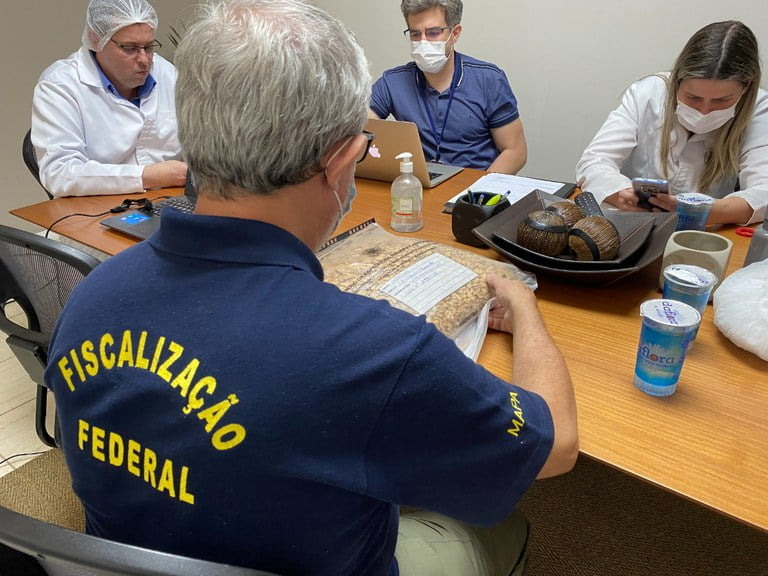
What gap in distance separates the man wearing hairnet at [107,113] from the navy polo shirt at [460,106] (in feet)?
3.00

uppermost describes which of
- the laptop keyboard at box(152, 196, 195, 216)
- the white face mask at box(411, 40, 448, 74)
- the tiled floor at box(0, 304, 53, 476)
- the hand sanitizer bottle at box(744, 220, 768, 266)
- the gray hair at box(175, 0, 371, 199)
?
the gray hair at box(175, 0, 371, 199)

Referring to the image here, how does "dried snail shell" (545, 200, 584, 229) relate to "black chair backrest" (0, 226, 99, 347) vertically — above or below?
above

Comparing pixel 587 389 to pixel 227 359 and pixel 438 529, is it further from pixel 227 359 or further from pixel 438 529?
pixel 227 359

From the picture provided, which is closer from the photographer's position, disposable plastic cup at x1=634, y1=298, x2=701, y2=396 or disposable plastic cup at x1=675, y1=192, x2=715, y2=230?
disposable plastic cup at x1=634, y1=298, x2=701, y2=396

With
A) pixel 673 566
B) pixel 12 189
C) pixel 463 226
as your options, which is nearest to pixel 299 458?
pixel 463 226

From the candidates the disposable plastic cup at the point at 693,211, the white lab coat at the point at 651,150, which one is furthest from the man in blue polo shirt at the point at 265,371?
the white lab coat at the point at 651,150

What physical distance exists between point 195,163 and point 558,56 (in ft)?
8.42

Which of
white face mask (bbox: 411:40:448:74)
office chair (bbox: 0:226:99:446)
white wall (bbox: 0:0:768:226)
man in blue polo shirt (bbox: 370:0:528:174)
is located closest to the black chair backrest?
office chair (bbox: 0:226:99:446)

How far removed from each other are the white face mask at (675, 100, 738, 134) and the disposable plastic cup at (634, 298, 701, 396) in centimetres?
112

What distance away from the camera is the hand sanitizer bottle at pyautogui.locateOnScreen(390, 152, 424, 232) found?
145cm

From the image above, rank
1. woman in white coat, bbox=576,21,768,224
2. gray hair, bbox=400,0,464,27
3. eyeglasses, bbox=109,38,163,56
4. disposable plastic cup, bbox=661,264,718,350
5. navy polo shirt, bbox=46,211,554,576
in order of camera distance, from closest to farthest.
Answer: navy polo shirt, bbox=46,211,554,576
disposable plastic cup, bbox=661,264,718,350
woman in white coat, bbox=576,21,768,224
eyeglasses, bbox=109,38,163,56
gray hair, bbox=400,0,464,27

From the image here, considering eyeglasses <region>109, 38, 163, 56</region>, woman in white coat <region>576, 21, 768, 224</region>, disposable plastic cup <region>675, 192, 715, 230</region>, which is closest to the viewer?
disposable plastic cup <region>675, 192, 715, 230</region>

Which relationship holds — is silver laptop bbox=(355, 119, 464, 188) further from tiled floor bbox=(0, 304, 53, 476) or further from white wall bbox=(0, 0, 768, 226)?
tiled floor bbox=(0, 304, 53, 476)

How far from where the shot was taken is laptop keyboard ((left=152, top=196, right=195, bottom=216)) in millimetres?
1617
